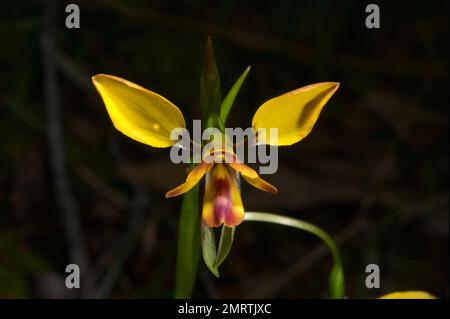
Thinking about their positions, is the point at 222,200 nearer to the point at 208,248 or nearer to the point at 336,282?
the point at 208,248

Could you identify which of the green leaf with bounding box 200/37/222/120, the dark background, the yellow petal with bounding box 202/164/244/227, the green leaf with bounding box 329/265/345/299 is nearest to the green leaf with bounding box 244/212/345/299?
the green leaf with bounding box 329/265/345/299

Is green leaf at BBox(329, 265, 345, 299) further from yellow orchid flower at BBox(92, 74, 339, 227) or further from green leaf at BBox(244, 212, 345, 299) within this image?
yellow orchid flower at BBox(92, 74, 339, 227)

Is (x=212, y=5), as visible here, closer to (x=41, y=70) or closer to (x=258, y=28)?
(x=258, y=28)

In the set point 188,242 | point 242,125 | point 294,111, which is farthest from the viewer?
point 242,125

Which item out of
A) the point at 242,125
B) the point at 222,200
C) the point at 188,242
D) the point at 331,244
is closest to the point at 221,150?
the point at 222,200

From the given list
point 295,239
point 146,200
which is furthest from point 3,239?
point 295,239

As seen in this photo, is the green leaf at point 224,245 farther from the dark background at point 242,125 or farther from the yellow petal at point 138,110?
the dark background at point 242,125
